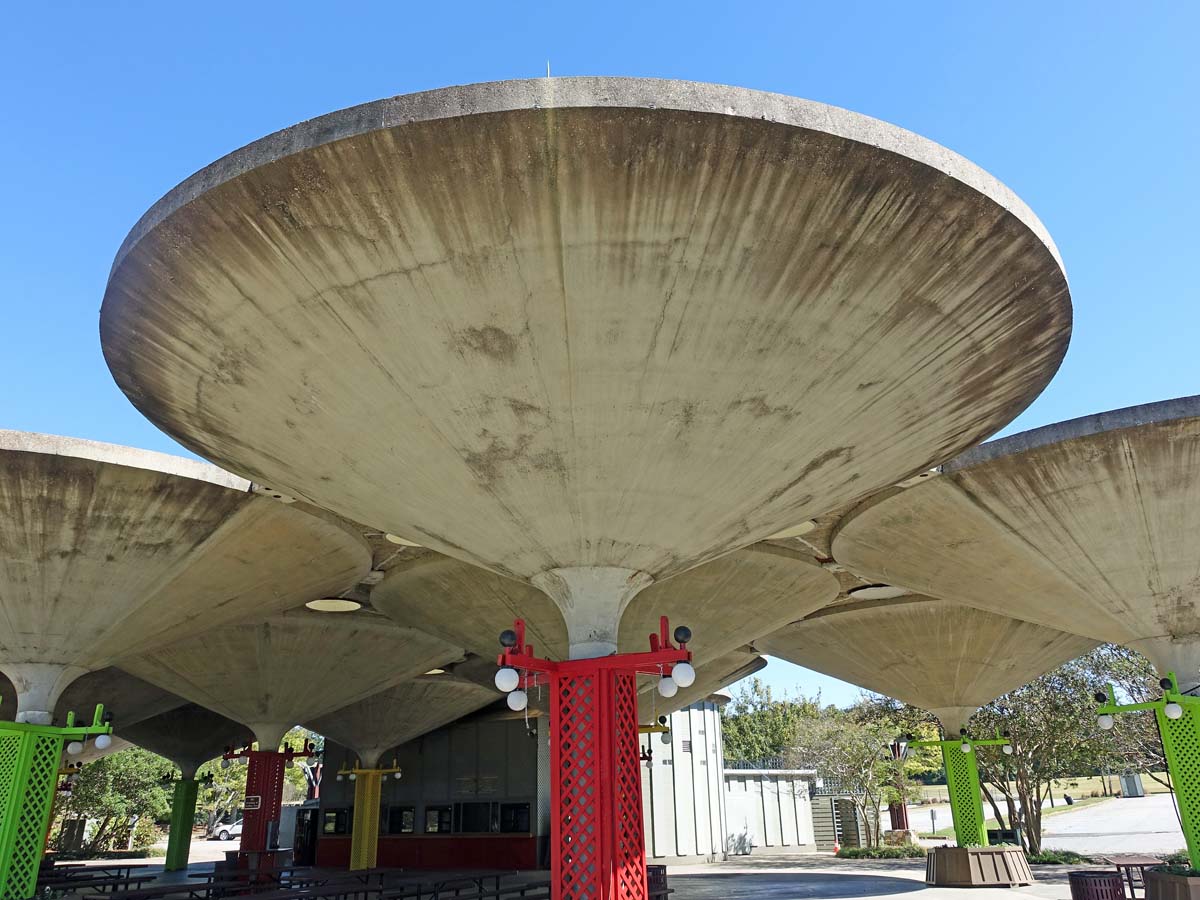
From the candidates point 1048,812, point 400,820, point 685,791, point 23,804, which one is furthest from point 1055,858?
point 1048,812

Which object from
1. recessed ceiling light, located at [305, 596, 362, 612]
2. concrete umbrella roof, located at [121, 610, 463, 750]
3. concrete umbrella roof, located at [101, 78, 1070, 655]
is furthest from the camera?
concrete umbrella roof, located at [121, 610, 463, 750]

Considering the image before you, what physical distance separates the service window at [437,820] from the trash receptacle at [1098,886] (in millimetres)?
21265

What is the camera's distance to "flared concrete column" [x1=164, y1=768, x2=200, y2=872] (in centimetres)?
3092

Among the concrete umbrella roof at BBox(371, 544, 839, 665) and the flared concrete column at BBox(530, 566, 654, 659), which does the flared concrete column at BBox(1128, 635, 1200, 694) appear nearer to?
the concrete umbrella roof at BBox(371, 544, 839, 665)

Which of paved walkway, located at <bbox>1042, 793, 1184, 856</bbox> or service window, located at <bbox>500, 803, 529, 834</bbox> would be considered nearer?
service window, located at <bbox>500, 803, 529, 834</bbox>

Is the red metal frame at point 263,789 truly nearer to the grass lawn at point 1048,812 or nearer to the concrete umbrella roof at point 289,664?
the concrete umbrella roof at point 289,664

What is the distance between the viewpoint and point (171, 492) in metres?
12.7

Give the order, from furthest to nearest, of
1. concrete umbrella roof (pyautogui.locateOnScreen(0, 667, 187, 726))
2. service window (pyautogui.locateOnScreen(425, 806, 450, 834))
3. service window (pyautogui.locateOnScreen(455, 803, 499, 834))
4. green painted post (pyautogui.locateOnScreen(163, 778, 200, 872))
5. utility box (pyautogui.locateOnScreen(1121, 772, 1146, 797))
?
1. utility box (pyautogui.locateOnScreen(1121, 772, 1146, 797))
2. green painted post (pyautogui.locateOnScreen(163, 778, 200, 872))
3. service window (pyautogui.locateOnScreen(425, 806, 450, 834))
4. service window (pyautogui.locateOnScreen(455, 803, 499, 834))
5. concrete umbrella roof (pyautogui.locateOnScreen(0, 667, 187, 726))

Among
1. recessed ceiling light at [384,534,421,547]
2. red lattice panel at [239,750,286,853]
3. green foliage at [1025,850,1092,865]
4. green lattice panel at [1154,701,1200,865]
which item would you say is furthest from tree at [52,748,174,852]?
green lattice panel at [1154,701,1200,865]

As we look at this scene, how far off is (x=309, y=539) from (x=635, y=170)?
10.7 metres

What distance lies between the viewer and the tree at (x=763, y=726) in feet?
199

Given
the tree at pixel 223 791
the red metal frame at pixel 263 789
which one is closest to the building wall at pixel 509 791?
the red metal frame at pixel 263 789

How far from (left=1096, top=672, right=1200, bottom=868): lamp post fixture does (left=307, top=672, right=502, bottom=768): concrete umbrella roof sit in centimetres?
1990

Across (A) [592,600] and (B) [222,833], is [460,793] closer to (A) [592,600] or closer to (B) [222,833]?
(A) [592,600]
